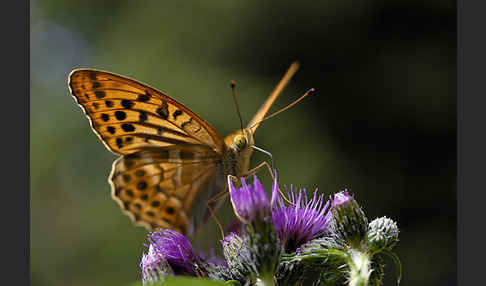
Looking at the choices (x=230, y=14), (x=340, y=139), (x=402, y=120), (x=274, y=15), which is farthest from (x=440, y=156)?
(x=230, y=14)

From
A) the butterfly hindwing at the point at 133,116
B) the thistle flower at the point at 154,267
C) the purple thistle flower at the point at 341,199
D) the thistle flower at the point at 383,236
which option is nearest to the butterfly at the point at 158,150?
the butterfly hindwing at the point at 133,116

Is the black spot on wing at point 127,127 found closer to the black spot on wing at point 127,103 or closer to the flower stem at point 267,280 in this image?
the black spot on wing at point 127,103

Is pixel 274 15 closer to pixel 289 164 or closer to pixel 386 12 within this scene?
pixel 386 12

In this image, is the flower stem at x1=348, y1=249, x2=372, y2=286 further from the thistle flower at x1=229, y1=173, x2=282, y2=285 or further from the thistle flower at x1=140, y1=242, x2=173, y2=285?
the thistle flower at x1=140, y1=242, x2=173, y2=285

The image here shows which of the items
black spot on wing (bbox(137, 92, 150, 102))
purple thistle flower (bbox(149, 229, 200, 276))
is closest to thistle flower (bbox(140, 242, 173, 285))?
purple thistle flower (bbox(149, 229, 200, 276))

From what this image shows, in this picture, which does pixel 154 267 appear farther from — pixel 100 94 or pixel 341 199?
pixel 100 94
